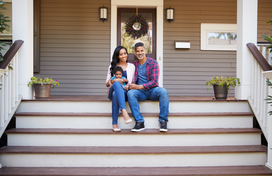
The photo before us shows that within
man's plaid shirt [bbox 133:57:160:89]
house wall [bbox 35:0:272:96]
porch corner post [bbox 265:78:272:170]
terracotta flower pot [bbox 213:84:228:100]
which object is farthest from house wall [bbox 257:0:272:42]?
man's plaid shirt [bbox 133:57:160:89]

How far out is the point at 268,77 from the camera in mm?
2377

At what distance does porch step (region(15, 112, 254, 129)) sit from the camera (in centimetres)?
266

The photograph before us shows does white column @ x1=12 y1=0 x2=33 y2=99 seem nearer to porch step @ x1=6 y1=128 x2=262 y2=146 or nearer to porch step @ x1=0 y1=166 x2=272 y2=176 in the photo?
porch step @ x1=6 y1=128 x2=262 y2=146

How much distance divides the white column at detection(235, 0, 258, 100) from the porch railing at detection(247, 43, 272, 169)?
0.07 metres

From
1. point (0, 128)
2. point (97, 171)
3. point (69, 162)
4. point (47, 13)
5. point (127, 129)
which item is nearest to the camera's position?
point (97, 171)

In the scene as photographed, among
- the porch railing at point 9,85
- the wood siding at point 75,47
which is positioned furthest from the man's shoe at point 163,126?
the wood siding at point 75,47

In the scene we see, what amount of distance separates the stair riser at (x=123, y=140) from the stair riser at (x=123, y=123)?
0.62 feet

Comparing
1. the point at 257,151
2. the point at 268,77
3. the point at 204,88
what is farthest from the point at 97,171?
the point at 204,88

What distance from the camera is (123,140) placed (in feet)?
8.07

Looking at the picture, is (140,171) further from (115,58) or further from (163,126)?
(115,58)

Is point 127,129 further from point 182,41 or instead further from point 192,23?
point 192,23

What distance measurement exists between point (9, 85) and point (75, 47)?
6.61 feet

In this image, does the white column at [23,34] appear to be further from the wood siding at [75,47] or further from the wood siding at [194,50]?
the wood siding at [194,50]

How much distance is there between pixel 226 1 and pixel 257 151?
3388 millimetres
